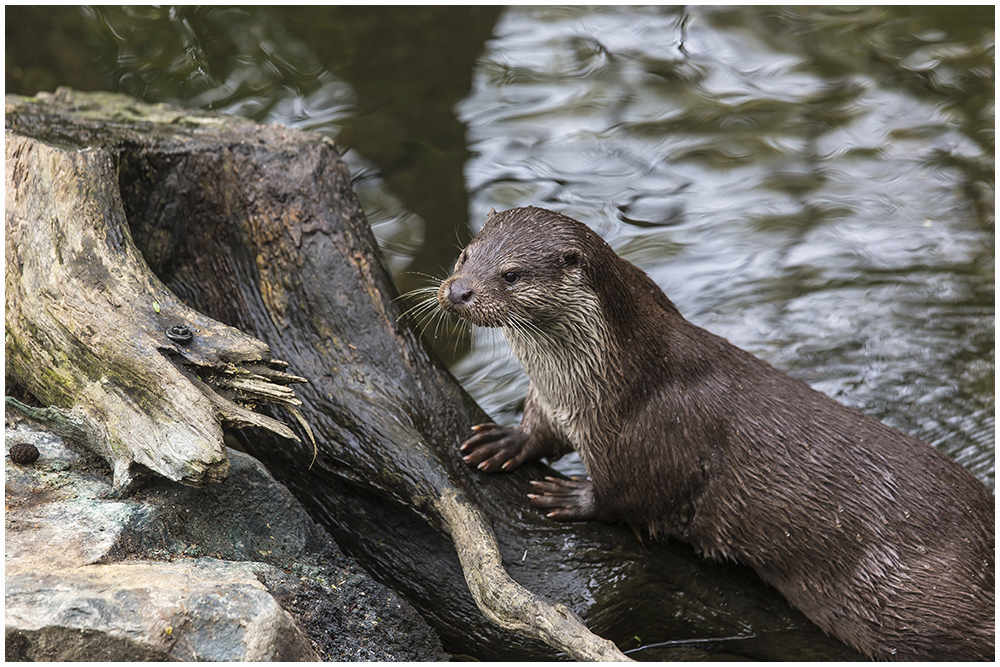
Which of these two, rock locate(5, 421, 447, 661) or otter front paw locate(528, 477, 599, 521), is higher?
rock locate(5, 421, 447, 661)

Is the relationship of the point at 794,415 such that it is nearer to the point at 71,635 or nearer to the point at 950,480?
the point at 950,480

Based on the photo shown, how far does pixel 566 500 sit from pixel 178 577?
4.49ft

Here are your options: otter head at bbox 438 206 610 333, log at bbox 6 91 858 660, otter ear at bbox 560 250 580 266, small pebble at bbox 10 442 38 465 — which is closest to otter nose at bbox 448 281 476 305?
otter head at bbox 438 206 610 333

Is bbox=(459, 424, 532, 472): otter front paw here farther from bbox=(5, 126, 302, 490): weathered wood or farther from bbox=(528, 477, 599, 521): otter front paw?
bbox=(5, 126, 302, 490): weathered wood

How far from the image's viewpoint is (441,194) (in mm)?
5336

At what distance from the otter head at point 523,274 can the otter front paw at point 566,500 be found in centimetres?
61

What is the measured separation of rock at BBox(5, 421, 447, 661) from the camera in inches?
75.7

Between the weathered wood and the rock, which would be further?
the weathered wood

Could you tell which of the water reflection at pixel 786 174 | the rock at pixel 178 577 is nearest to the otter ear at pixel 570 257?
the rock at pixel 178 577

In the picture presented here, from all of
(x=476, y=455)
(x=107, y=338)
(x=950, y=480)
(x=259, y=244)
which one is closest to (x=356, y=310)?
(x=259, y=244)

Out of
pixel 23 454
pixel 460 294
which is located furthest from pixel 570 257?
pixel 23 454

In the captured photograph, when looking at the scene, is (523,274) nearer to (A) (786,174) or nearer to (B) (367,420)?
(B) (367,420)

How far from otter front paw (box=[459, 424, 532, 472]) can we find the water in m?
0.85

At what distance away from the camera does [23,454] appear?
7.84ft
